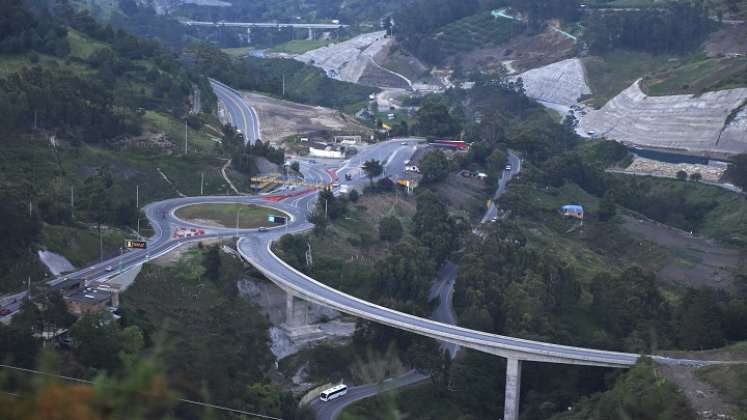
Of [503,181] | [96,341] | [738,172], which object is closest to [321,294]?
[96,341]

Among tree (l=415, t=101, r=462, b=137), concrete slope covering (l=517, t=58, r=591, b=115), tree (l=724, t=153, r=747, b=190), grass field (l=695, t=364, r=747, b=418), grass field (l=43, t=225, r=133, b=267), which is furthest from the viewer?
concrete slope covering (l=517, t=58, r=591, b=115)

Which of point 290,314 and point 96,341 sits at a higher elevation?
point 96,341

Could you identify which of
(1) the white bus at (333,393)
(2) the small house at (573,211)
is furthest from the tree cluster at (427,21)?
(1) the white bus at (333,393)

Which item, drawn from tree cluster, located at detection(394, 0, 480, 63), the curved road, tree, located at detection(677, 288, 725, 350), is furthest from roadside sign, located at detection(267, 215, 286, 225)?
tree cluster, located at detection(394, 0, 480, 63)

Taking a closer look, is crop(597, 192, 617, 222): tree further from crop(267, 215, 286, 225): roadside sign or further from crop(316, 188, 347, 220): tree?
crop(267, 215, 286, 225): roadside sign

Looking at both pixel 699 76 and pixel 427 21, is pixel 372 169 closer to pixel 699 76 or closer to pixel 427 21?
pixel 699 76

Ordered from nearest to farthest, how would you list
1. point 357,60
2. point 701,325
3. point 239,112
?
point 701,325 → point 239,112 → point 357,60

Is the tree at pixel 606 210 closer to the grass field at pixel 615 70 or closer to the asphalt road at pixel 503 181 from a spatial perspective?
the asphalt road at pixel 503 181
